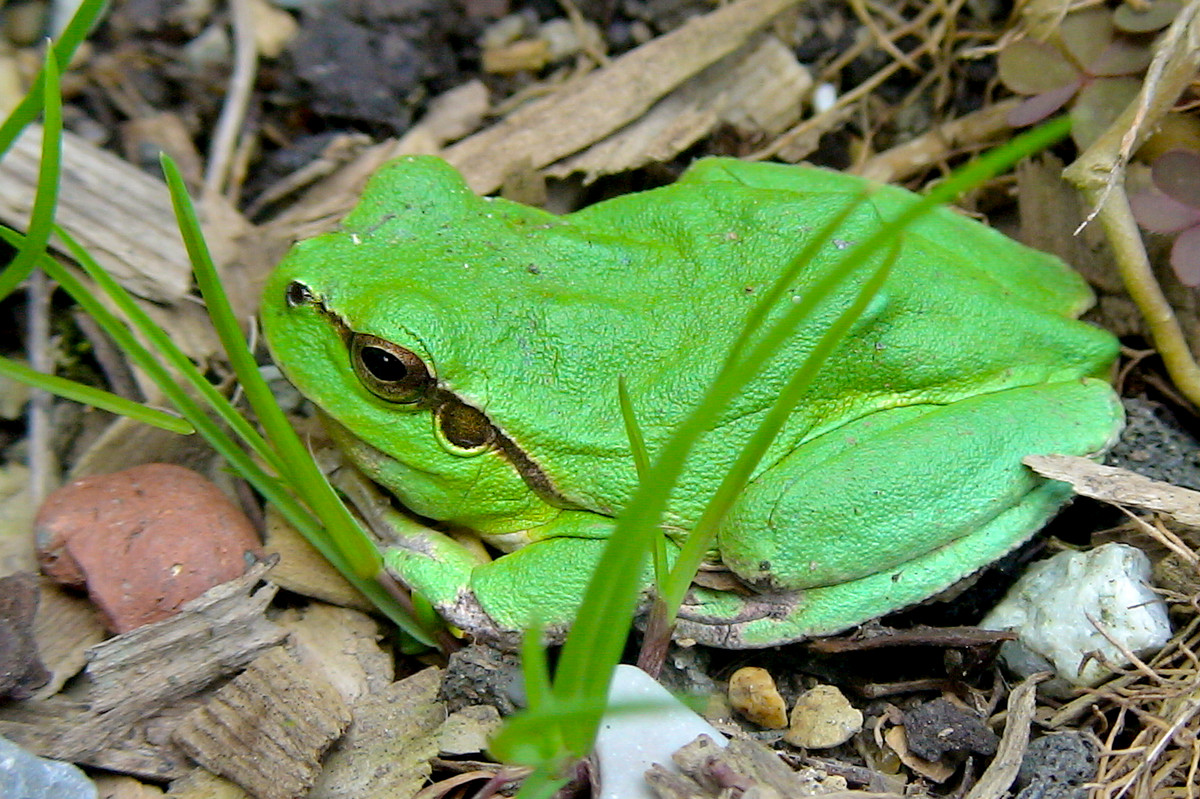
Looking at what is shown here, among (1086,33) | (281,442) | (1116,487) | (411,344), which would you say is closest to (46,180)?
(281,442)

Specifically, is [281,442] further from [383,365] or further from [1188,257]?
[1188,257]

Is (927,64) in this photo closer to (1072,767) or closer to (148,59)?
(1072,767)

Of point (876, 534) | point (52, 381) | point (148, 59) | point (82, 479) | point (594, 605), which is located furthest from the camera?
point (148, 59)

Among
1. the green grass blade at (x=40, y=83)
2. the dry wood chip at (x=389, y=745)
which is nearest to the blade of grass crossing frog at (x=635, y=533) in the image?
the dry wood chip at (x=389, y=745)

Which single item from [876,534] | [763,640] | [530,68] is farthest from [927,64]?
[763,640]

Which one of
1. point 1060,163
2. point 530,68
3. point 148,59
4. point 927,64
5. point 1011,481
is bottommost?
point 1011,481

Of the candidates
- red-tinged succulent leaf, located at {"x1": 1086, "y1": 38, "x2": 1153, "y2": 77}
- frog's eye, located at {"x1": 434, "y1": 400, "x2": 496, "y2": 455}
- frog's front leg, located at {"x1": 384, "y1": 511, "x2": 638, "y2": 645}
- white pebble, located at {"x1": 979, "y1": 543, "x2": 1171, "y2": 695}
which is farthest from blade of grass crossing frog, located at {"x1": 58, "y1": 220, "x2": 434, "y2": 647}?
red-tinged succulent leaf, located at {"x1": 1086, "y1": 38, "x2": 1153, "y2": 77}
